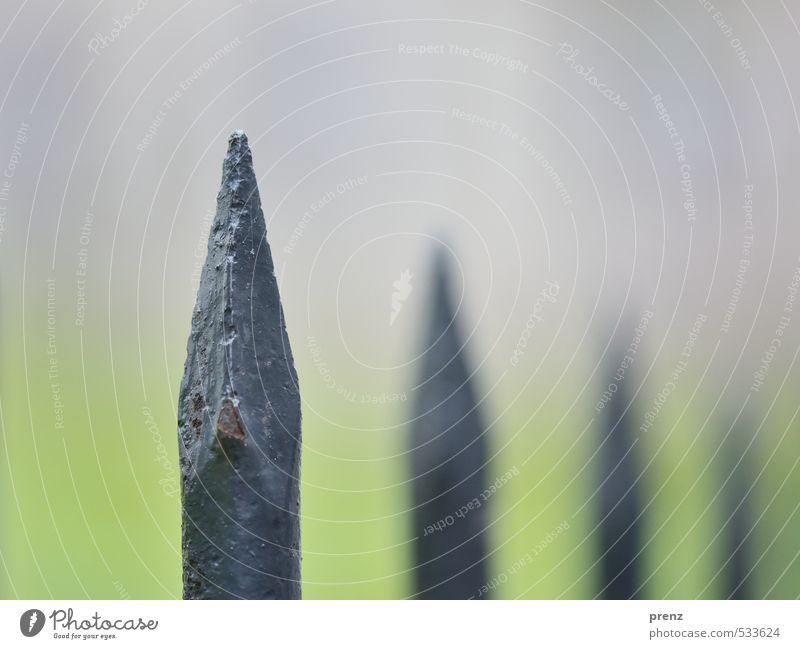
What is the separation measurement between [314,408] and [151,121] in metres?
0.45

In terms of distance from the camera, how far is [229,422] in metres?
0.80

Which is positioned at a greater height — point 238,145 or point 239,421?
point 238,145

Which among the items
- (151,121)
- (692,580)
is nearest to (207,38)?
(151,121)

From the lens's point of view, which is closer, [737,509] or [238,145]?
[238,145]

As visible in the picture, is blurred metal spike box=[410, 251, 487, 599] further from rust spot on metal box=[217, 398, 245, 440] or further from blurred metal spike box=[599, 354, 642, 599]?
rust spot on metal box=[217, 398, 245, 440]

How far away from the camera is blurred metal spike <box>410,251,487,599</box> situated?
1130 mm

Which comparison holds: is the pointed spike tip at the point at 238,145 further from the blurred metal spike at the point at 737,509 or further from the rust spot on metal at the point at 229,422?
the blurred metal spike at the point at 737,509

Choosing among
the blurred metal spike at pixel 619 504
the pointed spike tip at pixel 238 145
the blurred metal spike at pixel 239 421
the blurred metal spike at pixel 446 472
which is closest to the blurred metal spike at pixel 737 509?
the blurred metal spike at pixel 619 504

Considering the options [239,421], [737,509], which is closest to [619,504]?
[737,509]

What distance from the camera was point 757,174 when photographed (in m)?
1.21

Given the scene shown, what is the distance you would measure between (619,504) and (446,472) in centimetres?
26

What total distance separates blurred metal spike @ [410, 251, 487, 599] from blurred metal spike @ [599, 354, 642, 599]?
18cm

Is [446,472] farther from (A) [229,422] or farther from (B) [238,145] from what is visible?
(B) [238,145]
